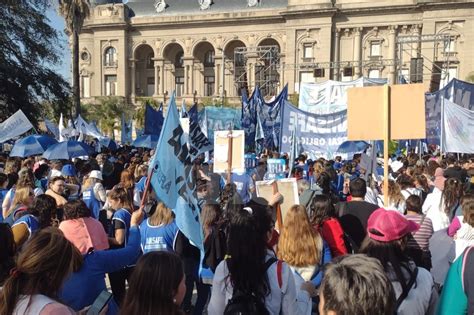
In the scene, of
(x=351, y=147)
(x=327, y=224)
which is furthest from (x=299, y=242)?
(x=351, y=147)

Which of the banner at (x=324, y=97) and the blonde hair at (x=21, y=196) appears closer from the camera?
the blonde hair at (x=21, y=196)

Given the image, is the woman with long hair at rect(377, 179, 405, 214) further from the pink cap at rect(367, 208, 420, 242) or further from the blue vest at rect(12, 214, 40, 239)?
the blue vest at rect(12, 214, 40, 239)

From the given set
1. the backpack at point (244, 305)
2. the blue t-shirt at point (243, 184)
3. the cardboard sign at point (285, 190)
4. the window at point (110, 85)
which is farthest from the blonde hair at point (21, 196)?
the window at point (110, 85)

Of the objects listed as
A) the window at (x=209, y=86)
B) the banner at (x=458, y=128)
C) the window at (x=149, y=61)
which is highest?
the window at (x=149, y=61)

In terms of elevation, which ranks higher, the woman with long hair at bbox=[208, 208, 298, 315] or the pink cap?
the pink cap

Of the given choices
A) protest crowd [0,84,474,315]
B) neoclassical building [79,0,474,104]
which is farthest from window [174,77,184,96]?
protest crowd [0,84,474,315]

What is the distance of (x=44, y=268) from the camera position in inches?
101

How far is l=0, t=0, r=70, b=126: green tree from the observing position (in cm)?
2448

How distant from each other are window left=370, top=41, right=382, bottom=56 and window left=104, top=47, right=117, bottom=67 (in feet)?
102

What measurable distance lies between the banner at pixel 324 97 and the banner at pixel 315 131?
5890 millimetres

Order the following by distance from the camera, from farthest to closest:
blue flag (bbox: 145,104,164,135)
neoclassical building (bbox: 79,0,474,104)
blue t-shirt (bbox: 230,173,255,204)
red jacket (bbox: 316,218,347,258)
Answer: neoclassical building (bbox: 79,0,474,104) < blue flag (bbox: 145,104,164,135) < blue t-shirt (bbox: 230,173,255,204) < red jacket (bbox: 316,218,347,258)

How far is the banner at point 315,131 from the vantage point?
10633mm

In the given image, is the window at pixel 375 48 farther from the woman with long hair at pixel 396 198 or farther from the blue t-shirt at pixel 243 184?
the woman with long hair at pixel 396 198

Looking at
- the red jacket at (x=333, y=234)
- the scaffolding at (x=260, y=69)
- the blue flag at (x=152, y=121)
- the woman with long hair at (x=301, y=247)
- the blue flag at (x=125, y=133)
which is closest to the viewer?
the woman with long hair at (x=301, y=247)
